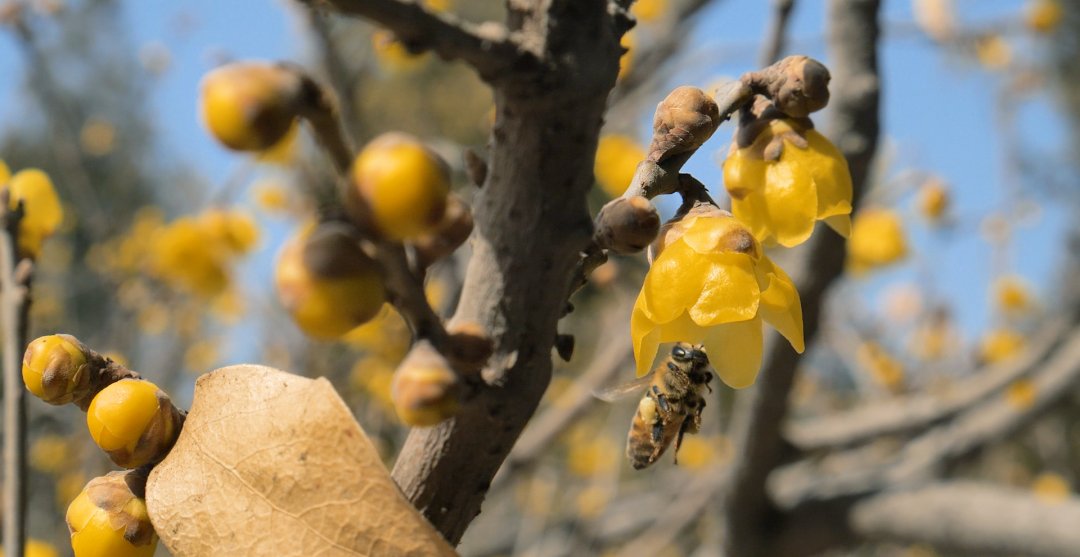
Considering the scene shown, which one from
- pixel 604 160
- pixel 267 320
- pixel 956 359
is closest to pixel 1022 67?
pixel 956 359

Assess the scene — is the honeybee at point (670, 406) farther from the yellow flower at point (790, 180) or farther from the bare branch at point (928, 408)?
the bare branch at point (928, 408)

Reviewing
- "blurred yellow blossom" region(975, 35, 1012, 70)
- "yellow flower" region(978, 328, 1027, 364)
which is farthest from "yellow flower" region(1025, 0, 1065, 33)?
"yellow flower" region(978, 328, 1027, 364)

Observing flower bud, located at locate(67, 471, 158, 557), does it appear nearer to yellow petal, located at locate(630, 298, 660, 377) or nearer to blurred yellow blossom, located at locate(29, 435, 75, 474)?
yellow petal, located at locate(630, 298, 660, 377)

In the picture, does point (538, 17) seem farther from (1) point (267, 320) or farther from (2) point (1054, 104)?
(2) point (1054, 104)

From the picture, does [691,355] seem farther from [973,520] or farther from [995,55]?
[995,55]

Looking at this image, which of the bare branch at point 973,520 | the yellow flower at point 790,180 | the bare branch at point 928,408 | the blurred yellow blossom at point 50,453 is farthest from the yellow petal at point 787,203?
the blurred yellow blossom at point 50,453

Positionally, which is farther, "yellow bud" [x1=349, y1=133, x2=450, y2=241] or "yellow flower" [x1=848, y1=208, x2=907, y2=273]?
"yellow flower" [x1=848, y1=208, x2=907, y2=273]
